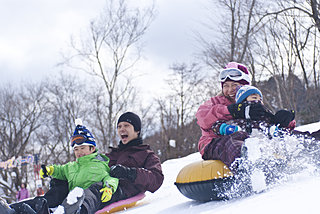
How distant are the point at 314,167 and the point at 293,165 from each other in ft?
0.50

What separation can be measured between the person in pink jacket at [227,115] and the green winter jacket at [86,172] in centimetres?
86

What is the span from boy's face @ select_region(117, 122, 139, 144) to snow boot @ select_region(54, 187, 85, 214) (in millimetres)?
Result: 1180

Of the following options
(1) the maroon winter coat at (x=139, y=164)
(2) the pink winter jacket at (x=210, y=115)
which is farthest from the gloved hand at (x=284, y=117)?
(1) the maroon winter coat at (x=139, y=164)

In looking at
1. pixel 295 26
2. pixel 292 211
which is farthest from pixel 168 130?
pixel 292 211

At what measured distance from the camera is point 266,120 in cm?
225

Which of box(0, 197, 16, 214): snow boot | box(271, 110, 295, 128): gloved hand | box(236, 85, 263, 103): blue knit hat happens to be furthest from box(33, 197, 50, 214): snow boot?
box(271, 110, 295, 128): gloved hand

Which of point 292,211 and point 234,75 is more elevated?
point 234,75

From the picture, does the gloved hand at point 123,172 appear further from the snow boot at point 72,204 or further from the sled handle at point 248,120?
the sled handle at point 248,120

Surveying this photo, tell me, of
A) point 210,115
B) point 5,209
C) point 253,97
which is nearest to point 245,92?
point 253,97

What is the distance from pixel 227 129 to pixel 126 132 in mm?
1275

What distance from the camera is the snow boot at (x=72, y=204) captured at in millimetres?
1991

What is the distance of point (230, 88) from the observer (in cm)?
281

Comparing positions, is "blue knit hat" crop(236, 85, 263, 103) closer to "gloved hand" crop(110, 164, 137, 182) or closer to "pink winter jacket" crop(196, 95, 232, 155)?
"pink winter jacket" crop(196, 95, 232, 155)

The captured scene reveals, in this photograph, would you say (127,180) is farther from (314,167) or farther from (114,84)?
(114,84)
